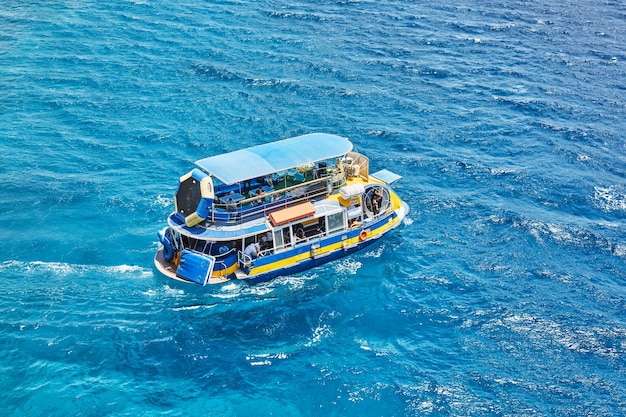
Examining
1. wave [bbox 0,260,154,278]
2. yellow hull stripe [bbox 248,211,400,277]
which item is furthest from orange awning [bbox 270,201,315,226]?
wave [bbox 0,260,154,278]

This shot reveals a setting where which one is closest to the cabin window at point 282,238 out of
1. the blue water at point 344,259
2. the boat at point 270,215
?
the boat at point 270,215

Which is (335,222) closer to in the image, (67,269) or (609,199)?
(67,269)

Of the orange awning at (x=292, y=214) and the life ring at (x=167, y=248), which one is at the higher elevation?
the orange awning at (x=292, y=214)

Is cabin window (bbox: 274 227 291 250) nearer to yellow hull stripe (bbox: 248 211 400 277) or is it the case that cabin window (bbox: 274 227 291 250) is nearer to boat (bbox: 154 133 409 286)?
boat (bbox: 154 133 409 286)

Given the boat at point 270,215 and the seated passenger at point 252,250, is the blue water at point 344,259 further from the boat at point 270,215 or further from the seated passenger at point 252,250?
the seated passenger at point 252,250

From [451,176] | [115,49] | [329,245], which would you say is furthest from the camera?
[115,49]

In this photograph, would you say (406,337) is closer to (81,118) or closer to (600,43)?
(81,118)

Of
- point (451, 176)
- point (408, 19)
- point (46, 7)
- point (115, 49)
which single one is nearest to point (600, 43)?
point (408, 19)
